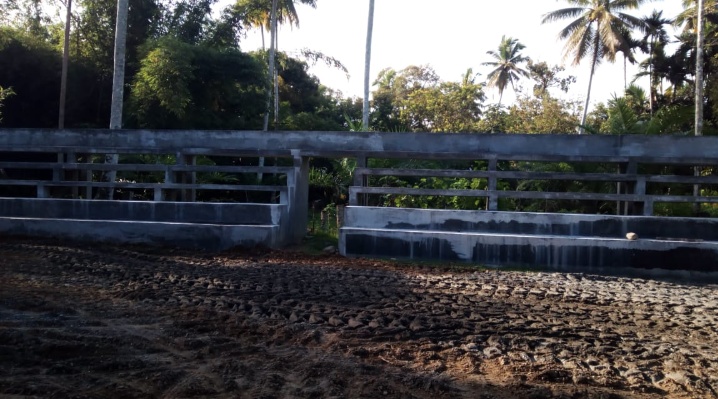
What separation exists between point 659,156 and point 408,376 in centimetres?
993

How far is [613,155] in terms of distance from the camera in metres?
13.3

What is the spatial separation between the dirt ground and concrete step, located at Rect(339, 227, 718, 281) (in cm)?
105

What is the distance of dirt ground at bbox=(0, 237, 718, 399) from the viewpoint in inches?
191

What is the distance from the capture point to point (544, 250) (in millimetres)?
11312

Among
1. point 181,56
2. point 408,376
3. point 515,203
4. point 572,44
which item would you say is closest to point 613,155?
point 515,203

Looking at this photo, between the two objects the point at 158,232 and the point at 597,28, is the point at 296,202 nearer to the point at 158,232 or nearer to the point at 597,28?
the point at 158,232

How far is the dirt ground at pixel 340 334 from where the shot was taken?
4848 mm

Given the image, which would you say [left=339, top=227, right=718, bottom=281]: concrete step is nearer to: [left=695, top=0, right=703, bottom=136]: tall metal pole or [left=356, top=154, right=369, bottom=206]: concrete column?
[left=356, top=154, right=369, bottom=206]: concrete column

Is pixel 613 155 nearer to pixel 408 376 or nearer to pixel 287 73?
pixel 408 376

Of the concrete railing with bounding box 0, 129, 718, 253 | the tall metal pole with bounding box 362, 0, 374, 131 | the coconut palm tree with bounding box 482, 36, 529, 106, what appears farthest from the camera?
the coconut palm tree with bounding box 482, 36, 529, 106

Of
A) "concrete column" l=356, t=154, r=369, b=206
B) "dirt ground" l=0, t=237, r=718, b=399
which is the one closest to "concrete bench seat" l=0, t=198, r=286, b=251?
"concrete column" l=356, t=154, r=369, b=206

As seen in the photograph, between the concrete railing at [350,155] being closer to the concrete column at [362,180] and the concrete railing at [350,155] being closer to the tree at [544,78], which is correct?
the concrete column at [362,180]

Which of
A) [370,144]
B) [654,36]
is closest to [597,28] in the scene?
[654,36]

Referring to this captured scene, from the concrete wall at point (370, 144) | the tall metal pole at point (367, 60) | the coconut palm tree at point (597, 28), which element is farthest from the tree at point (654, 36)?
the concrete wall at point (370, 144)
